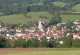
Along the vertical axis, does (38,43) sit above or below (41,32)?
below

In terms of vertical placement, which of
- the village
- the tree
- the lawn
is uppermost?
the tree

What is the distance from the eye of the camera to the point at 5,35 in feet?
14.4

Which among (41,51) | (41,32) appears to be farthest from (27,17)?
(41,51)

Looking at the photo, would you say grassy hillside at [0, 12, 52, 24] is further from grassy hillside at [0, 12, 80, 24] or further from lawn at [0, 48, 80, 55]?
lawn at [0, 48, 80, 55]

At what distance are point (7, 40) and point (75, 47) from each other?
3.12 feet

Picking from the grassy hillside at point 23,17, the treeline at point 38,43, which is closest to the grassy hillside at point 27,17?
the grassy hillside at point 23,17

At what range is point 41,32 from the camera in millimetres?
4387

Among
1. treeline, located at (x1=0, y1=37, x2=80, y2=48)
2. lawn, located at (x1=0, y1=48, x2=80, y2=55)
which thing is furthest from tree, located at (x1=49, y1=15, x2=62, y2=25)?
lawn, located at (x1=0, y1=48, x2=80, y2=55)

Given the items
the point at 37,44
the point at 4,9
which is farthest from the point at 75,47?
the point at 4,9

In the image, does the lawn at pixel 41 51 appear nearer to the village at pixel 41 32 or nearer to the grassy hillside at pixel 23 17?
the village at pixel 41 32

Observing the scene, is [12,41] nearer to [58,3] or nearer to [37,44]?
[37,44]

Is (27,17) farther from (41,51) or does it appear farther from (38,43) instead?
(41,51)

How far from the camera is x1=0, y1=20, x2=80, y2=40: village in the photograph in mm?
4375

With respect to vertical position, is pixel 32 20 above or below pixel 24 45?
above
